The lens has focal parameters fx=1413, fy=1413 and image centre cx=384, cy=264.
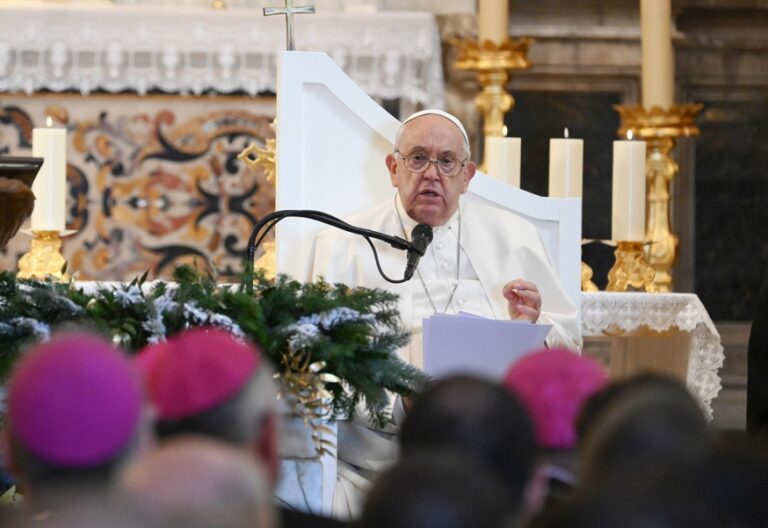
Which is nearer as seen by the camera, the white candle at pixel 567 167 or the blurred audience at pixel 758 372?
the blurred audience at pixel 758 372

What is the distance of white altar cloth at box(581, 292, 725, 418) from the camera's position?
5.46 m

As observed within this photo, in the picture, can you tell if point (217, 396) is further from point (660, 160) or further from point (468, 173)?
point (660, 160)

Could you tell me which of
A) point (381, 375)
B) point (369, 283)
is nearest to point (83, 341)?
point (381, 375)

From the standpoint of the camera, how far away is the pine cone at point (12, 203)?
319 centimetres

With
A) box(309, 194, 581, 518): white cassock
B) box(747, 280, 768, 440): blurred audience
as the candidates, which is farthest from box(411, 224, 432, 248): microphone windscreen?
box(747, 280, 768, 440): blurred audience

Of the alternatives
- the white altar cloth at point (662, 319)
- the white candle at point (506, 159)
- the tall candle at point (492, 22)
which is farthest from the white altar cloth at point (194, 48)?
the white altar cloth at point (662, 319)

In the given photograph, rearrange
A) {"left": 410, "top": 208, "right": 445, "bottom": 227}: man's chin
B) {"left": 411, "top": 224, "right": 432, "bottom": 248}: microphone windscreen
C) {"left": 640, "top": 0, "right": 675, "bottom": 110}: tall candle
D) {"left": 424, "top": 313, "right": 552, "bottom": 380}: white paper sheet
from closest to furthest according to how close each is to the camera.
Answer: {"left": 424, "top": 313, "right": 552, "bottom": 380}: white paper sheet, {"left": 411, "top": 224, "right": 432, "bottom": 248}: microphone windscreen, {"left": 410, "top": 208, "right": 445, "bottom": 227}: man's chin, {"left": 640, "top": 0, "right": 675, "bottom": 110}: tall candle

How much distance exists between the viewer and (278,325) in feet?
7.59

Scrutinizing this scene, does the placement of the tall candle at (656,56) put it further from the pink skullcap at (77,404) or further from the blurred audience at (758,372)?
the pink skullcap at (77,404)

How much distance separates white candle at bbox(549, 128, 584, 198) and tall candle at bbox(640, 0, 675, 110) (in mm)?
818

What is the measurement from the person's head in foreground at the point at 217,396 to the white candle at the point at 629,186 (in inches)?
204

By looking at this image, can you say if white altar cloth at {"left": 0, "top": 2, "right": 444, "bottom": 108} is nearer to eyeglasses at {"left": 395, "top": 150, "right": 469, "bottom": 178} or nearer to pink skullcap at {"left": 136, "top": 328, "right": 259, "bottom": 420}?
eyeglasses at {"left": 395, "top": 150, "right": 469, "bottom": 178}

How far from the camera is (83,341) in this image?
0.71 meters

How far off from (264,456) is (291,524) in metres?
0.12
